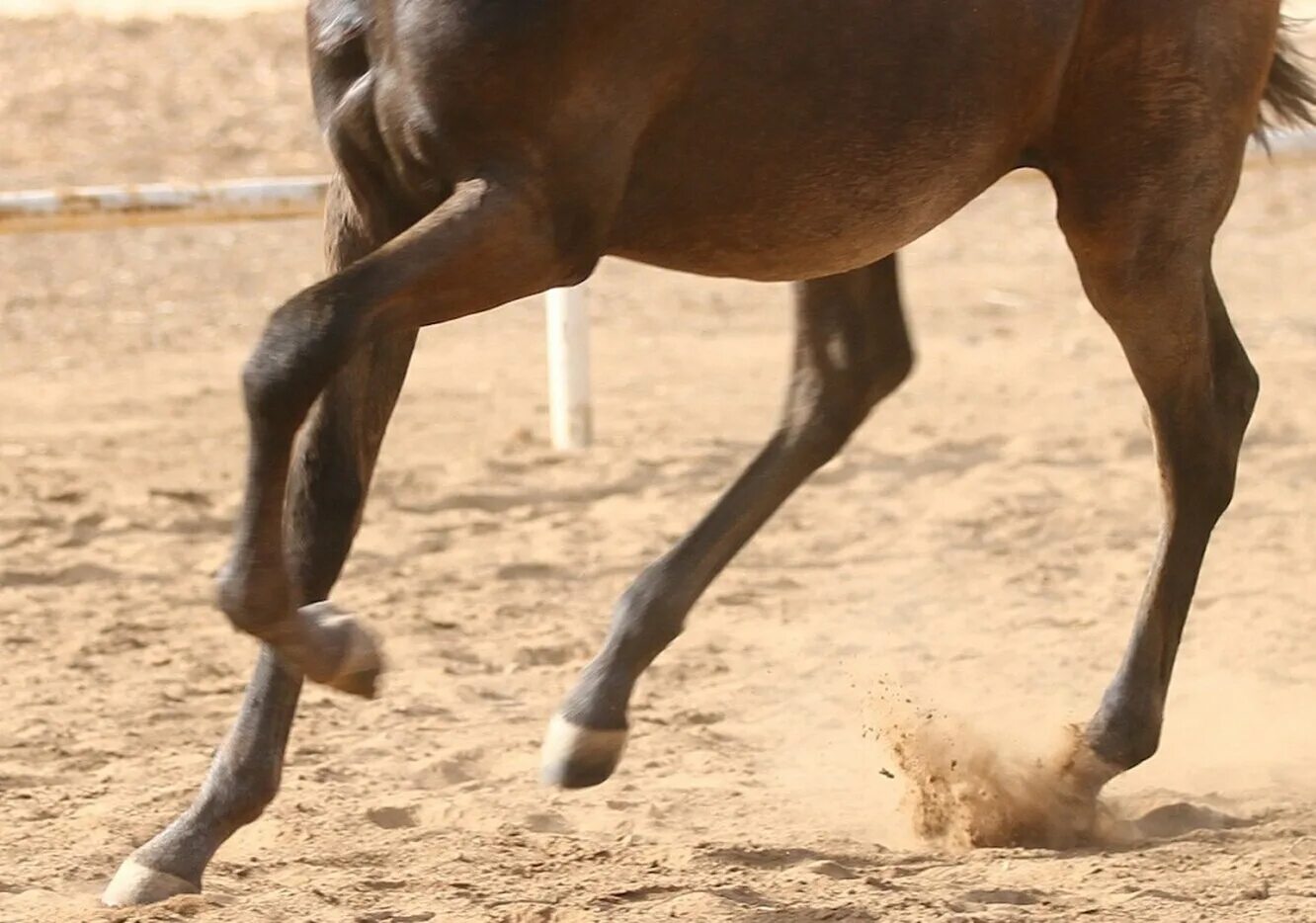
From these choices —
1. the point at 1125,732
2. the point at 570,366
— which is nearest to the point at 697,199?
the point at 1125,732

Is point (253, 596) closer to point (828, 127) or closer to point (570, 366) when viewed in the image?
point (828, 127)

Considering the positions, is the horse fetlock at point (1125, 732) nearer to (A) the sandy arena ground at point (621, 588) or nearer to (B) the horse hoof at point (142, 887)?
(A) the sandy arena ground at point (621, 588)

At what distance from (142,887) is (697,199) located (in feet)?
4.78

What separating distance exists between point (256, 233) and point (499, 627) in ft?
18.9

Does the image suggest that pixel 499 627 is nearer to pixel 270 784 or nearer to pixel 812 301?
pixel 812 301

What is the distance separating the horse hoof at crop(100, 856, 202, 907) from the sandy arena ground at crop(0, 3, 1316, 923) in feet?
0.18

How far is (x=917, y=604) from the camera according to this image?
5375mm

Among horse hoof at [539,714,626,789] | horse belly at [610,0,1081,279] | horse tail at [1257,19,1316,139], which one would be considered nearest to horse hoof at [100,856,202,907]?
horse hoof at [539,714,626,789]

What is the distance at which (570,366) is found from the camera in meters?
6.95

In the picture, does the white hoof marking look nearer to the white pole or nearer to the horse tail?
the horse tail

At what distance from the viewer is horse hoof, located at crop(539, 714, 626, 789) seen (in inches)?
146

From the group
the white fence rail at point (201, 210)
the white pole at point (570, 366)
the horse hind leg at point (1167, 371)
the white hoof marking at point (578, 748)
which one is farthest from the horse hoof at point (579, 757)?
the white pole at point (570, 366)

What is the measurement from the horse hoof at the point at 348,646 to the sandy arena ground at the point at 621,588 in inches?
14.8

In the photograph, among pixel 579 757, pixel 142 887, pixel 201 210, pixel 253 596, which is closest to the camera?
pixel 253 596
